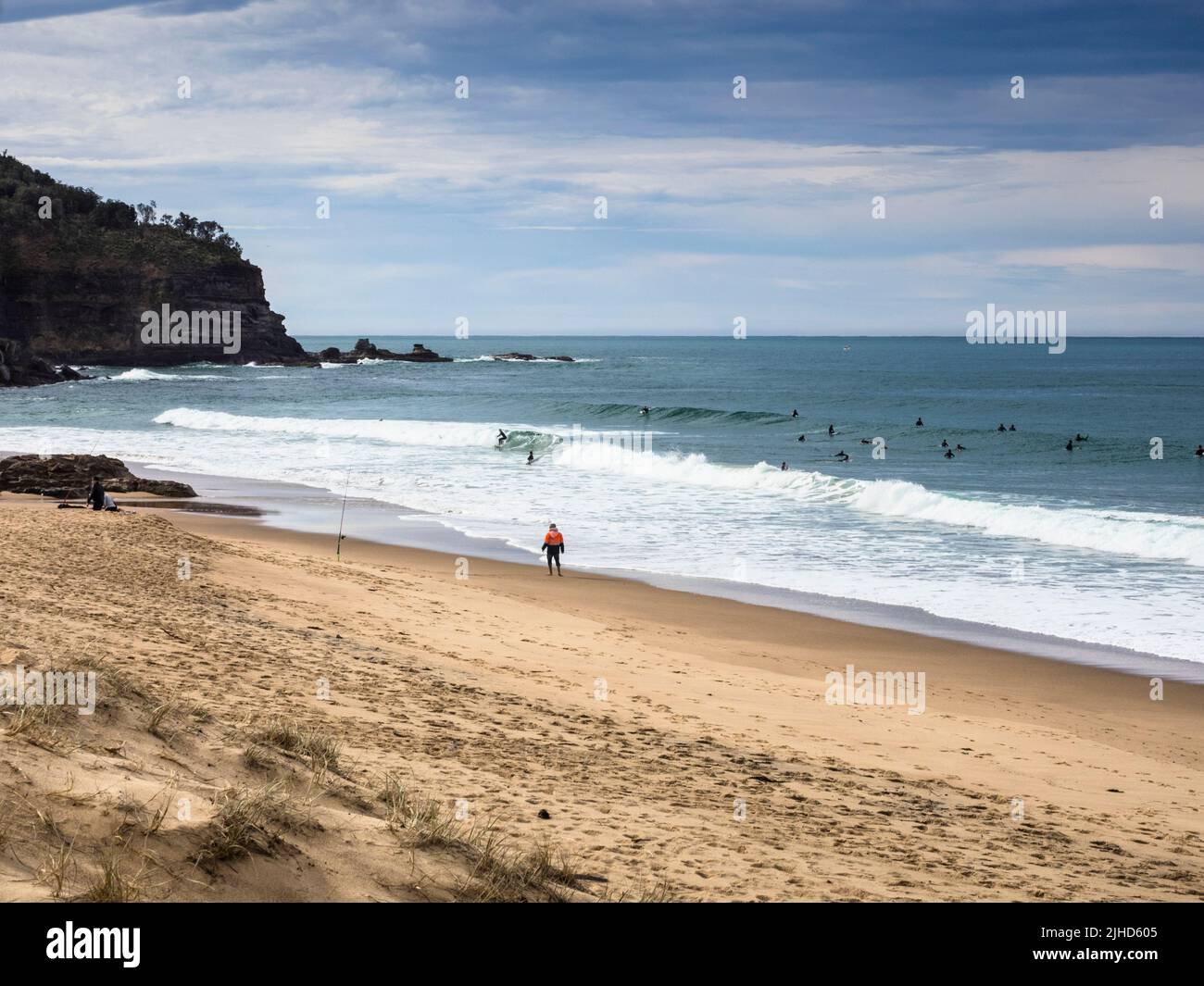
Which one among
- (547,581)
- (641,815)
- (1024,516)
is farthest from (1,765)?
(1024,516)

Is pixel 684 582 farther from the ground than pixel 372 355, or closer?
closer

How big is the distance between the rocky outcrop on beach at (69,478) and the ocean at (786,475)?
4.95 m

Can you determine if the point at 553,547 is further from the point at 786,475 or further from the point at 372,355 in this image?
the point at 372,355

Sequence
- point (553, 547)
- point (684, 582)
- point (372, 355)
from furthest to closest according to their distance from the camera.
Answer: point (372, 355) → point (553, 547) → point (684, 582)

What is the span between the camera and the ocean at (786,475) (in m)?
18.3

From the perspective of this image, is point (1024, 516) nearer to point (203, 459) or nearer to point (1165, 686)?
point (1165, 686)

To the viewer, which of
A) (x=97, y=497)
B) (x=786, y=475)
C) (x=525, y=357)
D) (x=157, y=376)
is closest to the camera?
(x=97, y=497)

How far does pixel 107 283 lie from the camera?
11081cm

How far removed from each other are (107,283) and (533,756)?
11714cm

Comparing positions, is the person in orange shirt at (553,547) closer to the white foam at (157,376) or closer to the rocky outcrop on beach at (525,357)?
the white foam at (157,376)

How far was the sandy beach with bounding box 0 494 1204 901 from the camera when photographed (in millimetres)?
4801

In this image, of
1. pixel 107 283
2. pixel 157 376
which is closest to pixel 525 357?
pixel 107 283

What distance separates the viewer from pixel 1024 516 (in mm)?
24859

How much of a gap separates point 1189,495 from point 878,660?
74.4 feet
